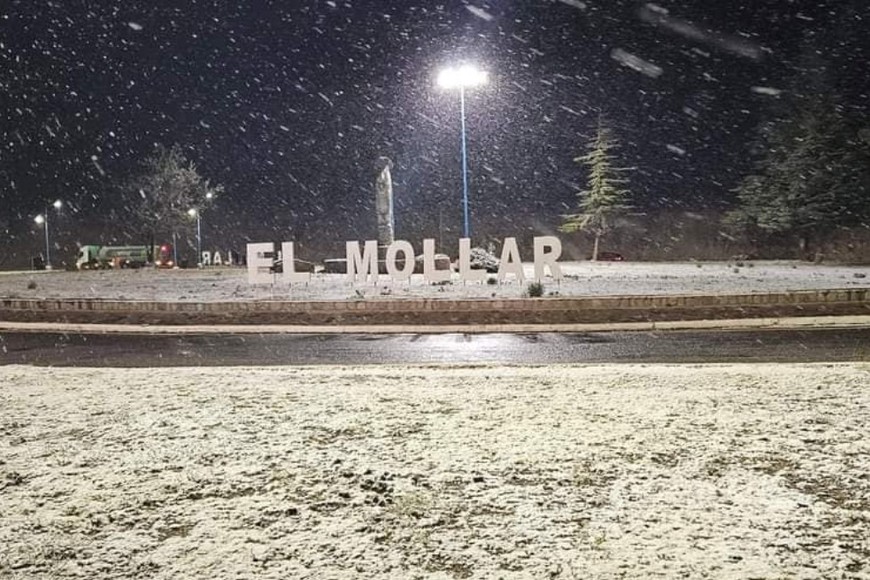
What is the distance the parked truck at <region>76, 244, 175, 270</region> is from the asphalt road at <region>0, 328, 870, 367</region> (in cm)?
4285

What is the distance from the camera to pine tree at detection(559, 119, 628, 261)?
54688 millimetres

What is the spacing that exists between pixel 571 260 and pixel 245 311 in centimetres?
3712

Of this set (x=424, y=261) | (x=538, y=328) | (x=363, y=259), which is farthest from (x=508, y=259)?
(x=538, y=328)

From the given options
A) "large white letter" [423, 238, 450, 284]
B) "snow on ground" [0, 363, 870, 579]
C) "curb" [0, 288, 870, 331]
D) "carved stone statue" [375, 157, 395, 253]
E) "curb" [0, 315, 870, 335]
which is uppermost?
"carved stone statue" [375, 157, 395, 253]

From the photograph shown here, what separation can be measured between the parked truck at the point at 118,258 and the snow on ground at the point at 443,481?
50.4 metres

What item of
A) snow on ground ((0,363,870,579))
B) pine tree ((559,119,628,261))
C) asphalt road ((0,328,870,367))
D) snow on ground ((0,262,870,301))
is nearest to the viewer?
snow on ground ((0,363,870,579))

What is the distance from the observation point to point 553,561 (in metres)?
3.65

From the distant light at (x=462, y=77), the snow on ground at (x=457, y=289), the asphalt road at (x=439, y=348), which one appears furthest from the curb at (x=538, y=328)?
the distant light at (x=462, y=77)

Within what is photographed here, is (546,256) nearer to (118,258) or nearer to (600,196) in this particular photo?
(600,196)

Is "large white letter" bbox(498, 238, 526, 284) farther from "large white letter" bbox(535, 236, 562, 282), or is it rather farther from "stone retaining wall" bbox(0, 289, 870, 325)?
"stone retaining wall" bbox(0, 289, 870, 325)

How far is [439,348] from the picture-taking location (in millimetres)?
Answer: 12070

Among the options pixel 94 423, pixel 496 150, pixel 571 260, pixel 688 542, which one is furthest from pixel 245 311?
pixel 496 150

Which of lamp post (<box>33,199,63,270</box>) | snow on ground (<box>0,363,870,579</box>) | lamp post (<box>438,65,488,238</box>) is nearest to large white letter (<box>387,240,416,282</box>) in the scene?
lamp post (<box>438,65,488,238</box>)

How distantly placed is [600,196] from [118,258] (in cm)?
3749
